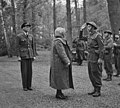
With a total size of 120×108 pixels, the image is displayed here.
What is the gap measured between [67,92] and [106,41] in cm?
316

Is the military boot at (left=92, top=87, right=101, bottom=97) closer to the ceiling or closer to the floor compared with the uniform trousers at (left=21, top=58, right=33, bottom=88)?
closer to the floor

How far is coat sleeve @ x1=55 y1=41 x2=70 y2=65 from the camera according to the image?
673 centimetres

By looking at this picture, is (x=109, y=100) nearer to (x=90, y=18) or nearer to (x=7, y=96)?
(x=7, y=96)

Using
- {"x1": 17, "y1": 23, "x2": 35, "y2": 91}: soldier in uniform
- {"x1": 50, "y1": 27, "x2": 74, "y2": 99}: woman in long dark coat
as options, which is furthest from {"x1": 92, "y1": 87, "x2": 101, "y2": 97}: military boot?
{"x1": 17, "y1": 23, "x2": 35, "y2": 91}: soldier in uniform

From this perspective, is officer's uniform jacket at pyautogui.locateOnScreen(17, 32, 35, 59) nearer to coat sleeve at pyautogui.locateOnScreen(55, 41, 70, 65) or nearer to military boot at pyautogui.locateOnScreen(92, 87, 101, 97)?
coat sleeve at pyautogui.locateOnScreen(55, 41, 70, 65)

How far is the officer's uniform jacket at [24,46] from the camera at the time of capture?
8.21 m

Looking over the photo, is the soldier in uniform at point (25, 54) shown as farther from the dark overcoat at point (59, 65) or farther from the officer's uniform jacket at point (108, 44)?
the officer's uniform jacket at point (108, 44)

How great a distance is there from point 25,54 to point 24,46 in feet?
0.94

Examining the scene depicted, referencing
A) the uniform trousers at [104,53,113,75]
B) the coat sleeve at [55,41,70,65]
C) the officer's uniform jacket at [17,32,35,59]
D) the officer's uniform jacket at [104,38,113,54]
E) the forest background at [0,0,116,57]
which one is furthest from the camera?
the forest background at [0,0,116,57]

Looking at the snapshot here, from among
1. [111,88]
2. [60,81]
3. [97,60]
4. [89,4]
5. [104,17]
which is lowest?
[111,88]

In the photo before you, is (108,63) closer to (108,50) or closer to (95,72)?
(108,50)

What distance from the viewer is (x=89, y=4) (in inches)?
1287

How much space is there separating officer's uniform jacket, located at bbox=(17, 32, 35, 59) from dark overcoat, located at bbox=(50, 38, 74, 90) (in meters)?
1.50

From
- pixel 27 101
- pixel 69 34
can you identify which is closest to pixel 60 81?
pixel 27 101
